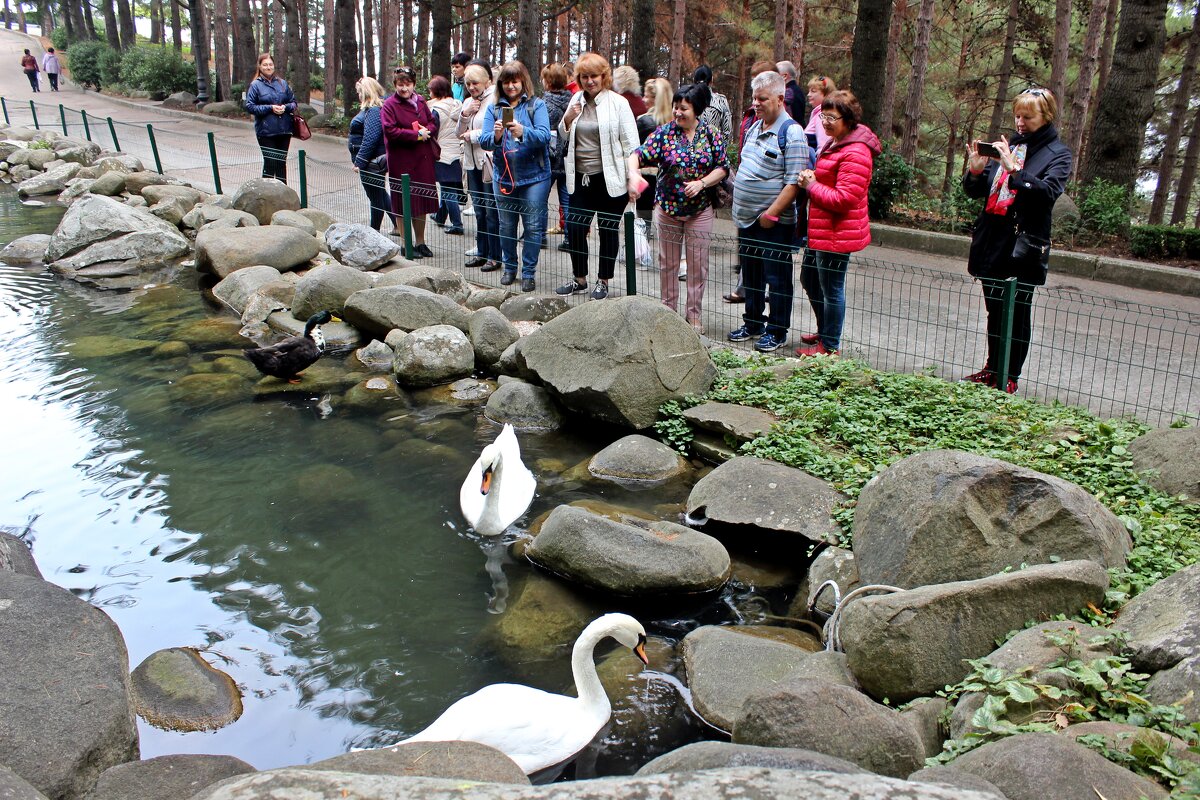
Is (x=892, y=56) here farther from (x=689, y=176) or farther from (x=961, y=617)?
(x=961, y=617)

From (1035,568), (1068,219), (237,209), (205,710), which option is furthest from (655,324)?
(237,209)

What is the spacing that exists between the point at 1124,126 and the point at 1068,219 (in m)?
1.76

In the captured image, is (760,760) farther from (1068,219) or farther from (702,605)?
(1068,219)

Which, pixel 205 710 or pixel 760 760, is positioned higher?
pixel 760 760

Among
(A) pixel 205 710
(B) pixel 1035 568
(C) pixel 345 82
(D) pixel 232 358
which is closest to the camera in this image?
(B) pixel 1035 568

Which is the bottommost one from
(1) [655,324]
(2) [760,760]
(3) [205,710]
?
(3) [205,710]

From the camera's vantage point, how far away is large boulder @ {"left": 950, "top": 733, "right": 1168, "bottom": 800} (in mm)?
2611

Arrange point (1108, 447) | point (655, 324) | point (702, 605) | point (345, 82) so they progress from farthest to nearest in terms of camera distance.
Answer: point (345, 82), point (655, 324), point (1108, 447), point (702, 605)

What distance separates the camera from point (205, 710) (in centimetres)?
413

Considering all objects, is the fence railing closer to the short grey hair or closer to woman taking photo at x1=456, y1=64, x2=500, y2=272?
woman taking photo at x1=456, y1=64, x2=500, y2=272

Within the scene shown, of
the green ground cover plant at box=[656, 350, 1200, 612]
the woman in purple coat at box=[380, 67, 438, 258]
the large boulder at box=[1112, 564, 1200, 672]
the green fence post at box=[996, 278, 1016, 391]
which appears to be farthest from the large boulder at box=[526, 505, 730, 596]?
the woman in purple coat at box=[380, 67, 438, 258]

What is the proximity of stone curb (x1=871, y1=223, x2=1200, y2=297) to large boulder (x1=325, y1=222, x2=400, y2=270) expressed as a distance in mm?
6323

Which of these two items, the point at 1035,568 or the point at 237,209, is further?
the point at 237,209

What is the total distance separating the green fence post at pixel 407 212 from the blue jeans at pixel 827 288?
483 centimetres
